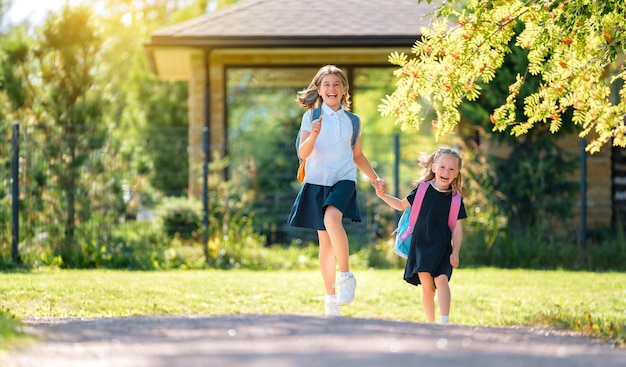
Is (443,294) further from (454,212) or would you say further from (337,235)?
(337,235)

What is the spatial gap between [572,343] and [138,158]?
335 inches

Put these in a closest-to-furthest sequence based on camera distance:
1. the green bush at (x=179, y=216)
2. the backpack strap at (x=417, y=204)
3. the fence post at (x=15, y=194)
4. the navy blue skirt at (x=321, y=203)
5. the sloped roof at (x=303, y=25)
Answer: the navy blue skirt at (x=321, y=203), the backpack strap at (x=417, y=204), the fence post at (x=15, y=194), the green bush at (x=179, y=216), the sloped roof at (x=303, y=25)

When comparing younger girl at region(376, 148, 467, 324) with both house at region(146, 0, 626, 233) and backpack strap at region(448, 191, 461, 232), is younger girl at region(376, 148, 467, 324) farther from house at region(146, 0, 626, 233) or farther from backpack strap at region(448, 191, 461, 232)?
house at region(146, 0, 626, 233)

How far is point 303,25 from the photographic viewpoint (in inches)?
579

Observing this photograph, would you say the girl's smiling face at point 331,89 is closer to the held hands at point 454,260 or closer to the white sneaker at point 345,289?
the white sneaker at point 345,289

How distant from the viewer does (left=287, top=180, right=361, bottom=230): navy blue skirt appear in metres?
6.85

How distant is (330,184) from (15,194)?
5514 millimetres

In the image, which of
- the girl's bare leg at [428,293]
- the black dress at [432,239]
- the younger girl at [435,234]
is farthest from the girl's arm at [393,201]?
the girl's bare leg at [428,293]

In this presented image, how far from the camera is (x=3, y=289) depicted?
8852 mm

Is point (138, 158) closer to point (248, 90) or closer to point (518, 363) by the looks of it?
point (248, 90)

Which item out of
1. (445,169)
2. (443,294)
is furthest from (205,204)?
(443,294)

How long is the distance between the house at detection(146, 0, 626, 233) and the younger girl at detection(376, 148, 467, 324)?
6911 mm

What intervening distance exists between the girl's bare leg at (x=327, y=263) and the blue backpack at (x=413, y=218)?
0.54 meters

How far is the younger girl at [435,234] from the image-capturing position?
7082 mm
